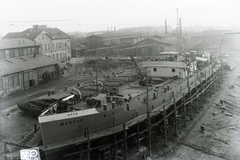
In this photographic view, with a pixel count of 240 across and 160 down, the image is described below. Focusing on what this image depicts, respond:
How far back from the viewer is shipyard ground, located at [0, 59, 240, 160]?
1503 cm

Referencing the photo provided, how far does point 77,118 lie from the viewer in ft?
40.6

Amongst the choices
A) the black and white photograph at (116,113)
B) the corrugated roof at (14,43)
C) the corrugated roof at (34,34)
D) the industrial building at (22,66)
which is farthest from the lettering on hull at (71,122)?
the corrugated roof at (34,34)

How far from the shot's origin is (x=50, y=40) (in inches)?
1924

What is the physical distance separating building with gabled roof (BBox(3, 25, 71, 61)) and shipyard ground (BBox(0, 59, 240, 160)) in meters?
25.7

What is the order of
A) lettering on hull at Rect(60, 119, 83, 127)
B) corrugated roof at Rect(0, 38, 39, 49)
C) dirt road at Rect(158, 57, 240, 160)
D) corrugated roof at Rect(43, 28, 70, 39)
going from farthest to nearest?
corrugated roof at Rect(43, 28, 70, 39), corrugated roof at Rect(0, 38, 39, 49), dirt road at Rect(158, 57, 240, 160), lettering on hull at Rect(60, 119, 83, 127)

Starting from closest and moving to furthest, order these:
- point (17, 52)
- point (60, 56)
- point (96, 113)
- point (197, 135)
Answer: point (96, 113), point (197, 135), point (17, 52), point (60, 56)

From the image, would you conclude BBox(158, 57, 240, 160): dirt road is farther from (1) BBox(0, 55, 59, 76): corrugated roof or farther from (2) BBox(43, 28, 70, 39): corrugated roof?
(2) BBox(43, 28, 70, 39): corrugated roof


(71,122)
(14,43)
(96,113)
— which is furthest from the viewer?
(14,43)

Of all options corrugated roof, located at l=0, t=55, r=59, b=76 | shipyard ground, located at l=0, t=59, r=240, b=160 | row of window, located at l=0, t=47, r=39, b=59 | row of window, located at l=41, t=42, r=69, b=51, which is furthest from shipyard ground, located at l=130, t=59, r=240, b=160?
row of window, located at l=41, t=42, r=69, b=51

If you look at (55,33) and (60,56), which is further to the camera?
(55,33)

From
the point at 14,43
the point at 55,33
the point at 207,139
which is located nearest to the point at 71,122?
the point at 207,139

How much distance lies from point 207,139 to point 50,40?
39.9 metres

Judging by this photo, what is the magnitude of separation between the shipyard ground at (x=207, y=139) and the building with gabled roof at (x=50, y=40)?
111 feet

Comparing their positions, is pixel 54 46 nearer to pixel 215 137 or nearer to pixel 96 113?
pixel 96 113
